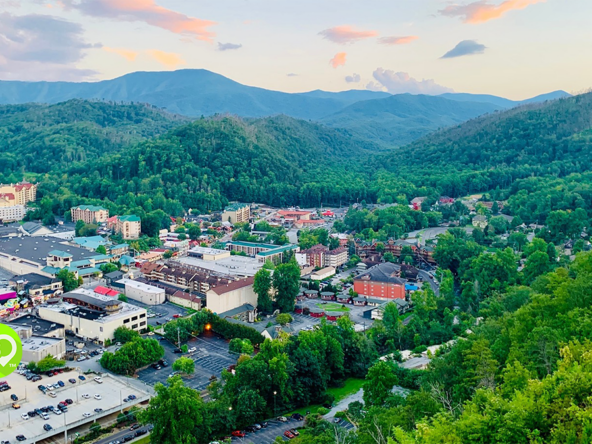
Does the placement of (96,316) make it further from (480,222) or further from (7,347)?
(480,222)

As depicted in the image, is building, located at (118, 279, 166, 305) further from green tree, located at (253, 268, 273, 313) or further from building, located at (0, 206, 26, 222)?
building, located at (0, 206, 26, 222)

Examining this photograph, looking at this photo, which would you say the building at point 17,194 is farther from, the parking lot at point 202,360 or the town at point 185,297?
the parking lot at point 202,360

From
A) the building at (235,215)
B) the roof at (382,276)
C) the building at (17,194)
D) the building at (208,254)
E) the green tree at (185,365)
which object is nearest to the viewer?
the green tree at (185,365)

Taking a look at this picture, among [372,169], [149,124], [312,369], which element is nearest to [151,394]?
[312,369]

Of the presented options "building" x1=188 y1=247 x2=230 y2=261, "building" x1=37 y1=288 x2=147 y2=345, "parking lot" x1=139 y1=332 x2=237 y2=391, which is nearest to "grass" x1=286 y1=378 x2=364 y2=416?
"parking lot" x1=139 y1=332 x2=237 y2=391

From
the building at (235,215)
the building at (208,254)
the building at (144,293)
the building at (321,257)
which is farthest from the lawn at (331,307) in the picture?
the building at (235,215)
